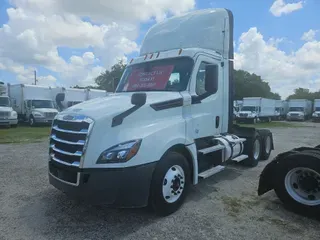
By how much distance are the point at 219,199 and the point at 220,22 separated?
4.03 m

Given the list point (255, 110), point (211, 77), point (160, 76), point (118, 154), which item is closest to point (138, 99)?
point (118, 154)

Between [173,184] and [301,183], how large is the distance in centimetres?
221

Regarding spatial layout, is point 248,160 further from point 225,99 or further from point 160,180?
point 160,180

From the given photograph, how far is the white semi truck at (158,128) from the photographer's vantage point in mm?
3520

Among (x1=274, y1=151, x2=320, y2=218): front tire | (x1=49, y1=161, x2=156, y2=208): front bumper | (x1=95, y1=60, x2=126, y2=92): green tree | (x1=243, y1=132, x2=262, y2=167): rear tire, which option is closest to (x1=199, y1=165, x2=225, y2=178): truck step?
(x1=274, y1=151, x2=320, y2=218): front tire

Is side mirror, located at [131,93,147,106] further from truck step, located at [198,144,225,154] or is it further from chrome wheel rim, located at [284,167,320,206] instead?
chrome wheel rim, located at [284,167,320,206]

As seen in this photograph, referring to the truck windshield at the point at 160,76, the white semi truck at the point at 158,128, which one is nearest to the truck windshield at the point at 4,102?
the white semi truck at the point at 158,128

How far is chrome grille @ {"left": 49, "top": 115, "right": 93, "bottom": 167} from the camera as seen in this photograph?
11.7ft

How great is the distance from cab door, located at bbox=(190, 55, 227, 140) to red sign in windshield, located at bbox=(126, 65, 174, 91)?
54 cm

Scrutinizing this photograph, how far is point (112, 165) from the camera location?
11.4 feet

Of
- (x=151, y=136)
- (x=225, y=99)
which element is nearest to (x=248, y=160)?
(x=225, y=99)

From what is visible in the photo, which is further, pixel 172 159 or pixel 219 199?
pixel 219 199

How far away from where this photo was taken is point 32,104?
22047mm

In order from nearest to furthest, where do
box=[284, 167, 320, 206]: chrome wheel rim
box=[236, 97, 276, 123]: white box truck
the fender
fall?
box=[284, 167, 320, 206]: chrome wheel rim < the fender < box=[236, 97, 276, 123]: white box truck
